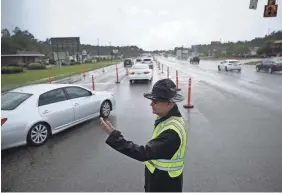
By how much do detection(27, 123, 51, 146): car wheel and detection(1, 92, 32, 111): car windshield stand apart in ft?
2.26

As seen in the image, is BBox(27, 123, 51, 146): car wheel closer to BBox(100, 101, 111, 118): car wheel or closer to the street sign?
BBox(100, 101, 111, 118): car wheel

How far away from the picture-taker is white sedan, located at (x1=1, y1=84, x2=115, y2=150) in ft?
16.7

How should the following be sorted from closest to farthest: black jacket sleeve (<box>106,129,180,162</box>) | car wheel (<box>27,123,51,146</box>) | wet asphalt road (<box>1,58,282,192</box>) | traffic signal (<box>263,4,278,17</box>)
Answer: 1. black jacket sleeve (<box>106,129,180,162</box>)
2. wet asphalt road (<box>1,58,282,192</box>)
3. car wheel (<box>27,123,51,146</box>)
4. traffic signal (<box>263,4,278,17</box>)

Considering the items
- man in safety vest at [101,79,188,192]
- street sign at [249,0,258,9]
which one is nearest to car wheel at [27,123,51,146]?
man in safety vest at [101,79,188,192]

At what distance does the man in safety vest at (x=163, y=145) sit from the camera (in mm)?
1788

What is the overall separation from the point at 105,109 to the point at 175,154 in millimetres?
6123

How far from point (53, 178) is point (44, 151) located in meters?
1.37

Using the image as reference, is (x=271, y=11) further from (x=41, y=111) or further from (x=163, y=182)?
(x=163, y=182)

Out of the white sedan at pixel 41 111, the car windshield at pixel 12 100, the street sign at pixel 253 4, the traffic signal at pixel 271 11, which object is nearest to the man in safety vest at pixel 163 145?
the white sedan at pixel 41 111

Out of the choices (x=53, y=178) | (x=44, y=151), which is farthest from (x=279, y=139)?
(x=44, y=151)

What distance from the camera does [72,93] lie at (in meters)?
6.77

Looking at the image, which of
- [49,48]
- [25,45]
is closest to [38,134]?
[25,45]

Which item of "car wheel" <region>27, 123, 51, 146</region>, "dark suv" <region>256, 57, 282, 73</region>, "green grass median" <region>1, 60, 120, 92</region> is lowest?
"green grass median" <region>1, 60, 120, 92</region>

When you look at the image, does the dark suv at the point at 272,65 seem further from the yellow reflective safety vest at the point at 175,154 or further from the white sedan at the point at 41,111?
the yellow reflective safety vest at the point at 175,154
